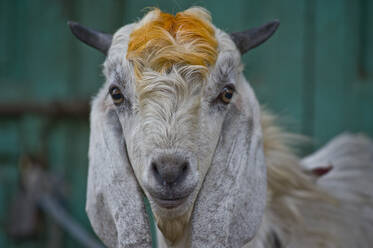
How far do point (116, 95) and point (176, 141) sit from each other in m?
0.42

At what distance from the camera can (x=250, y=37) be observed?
7.27 ft

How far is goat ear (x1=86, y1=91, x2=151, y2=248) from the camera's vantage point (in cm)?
189

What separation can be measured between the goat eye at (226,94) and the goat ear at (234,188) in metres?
0.05

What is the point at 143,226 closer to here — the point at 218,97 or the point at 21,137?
the point at 218,97

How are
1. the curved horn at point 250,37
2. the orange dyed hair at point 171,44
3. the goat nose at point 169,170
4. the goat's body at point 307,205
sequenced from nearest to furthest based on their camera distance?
1. the goat nose at point 169,170
2. the orange dyed hair at point 171,44
3. the curved horn at point 250,37
4. the goat's body at point 307,205

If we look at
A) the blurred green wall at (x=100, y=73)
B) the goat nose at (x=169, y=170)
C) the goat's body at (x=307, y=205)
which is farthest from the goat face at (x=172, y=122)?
the blurred green wall at (x=100, y=73)

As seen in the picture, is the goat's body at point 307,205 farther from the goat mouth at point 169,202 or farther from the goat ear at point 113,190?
the goat mouth at point 169,202

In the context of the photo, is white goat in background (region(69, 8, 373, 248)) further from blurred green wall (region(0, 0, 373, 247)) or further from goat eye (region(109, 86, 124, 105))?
blurred green wall (region(0, 0, 373, 247))

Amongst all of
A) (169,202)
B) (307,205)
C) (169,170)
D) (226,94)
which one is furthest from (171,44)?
(307,205)

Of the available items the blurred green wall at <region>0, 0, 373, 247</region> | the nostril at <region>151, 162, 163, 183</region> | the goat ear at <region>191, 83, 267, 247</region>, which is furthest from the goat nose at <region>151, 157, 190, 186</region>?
the blurred green wall at <region>0, 0, 373, 247</region>

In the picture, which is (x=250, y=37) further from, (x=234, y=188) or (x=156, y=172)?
(x=156, y=172)

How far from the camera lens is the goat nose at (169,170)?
Result: 5.45 ft

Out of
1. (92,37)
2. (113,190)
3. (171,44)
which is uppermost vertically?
(171,44)

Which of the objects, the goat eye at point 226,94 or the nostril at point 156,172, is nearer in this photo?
the nostril at point 156,172
